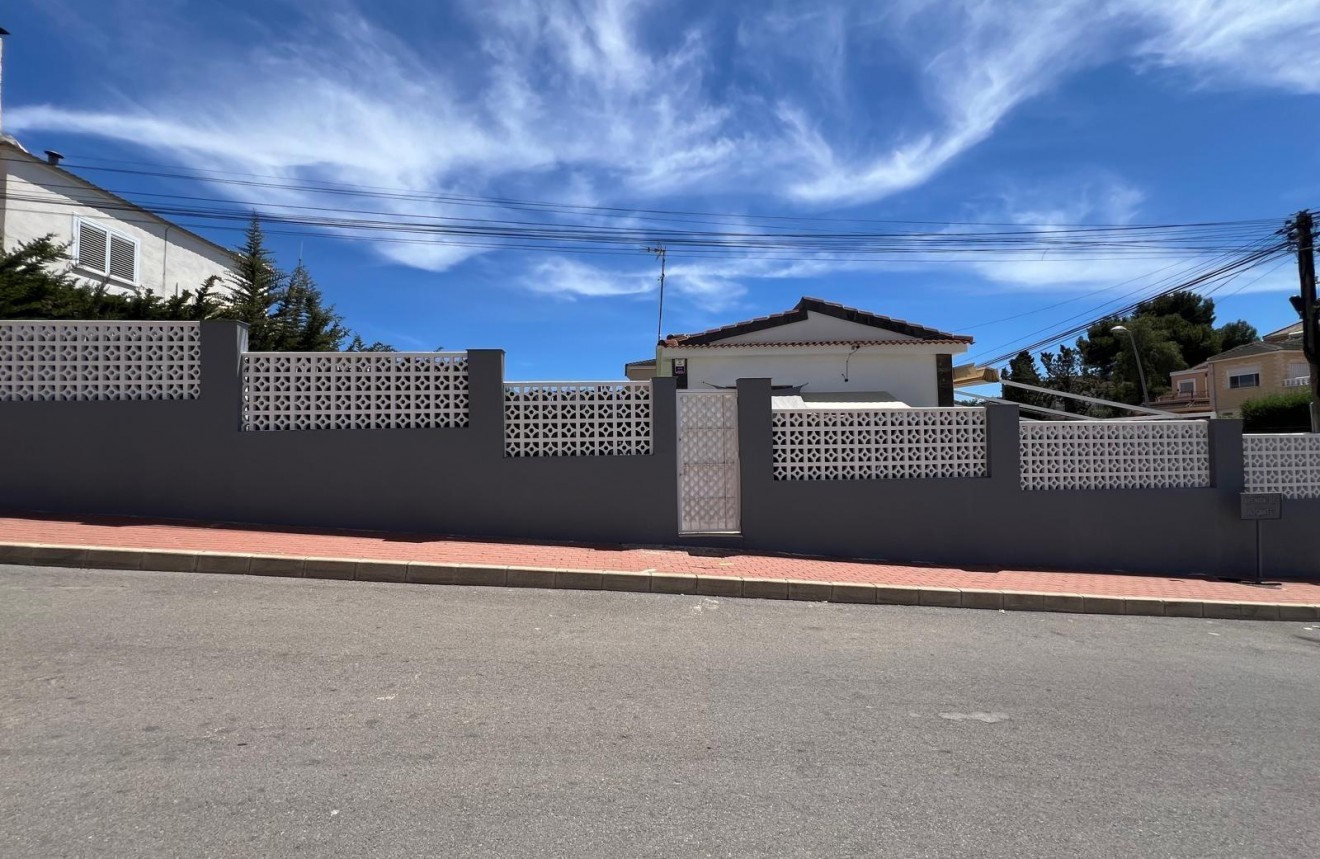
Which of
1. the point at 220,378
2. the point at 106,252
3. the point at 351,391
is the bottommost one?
the point at 351,391

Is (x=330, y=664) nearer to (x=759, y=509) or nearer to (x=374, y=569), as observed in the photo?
(x=374, y=569)

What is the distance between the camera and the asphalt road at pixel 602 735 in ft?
10.1

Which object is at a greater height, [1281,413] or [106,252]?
[106,252]

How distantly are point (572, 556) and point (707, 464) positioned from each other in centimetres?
223

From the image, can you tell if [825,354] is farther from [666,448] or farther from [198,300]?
[198,300]

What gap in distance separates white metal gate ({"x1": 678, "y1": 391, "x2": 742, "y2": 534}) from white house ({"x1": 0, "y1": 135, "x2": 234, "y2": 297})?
42.6 ft

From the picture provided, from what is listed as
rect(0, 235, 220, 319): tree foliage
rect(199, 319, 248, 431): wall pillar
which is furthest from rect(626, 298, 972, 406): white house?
rect(0, 235, 220, 319): tree foliage

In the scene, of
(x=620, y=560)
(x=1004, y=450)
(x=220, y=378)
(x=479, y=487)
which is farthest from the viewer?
(x=1004, y=450)

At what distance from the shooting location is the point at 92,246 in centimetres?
1969

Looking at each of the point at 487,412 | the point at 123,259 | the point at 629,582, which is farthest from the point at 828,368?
the point at 123,259

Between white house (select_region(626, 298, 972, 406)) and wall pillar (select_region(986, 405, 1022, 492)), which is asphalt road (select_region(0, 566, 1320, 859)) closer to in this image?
wall pillar (select_region(986, 405, 1022, 492))

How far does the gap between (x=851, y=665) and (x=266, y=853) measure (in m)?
3.80

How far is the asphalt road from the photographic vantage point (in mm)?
3072

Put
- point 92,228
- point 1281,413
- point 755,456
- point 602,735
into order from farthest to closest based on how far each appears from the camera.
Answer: point 1281,413
point 92,228
point 755,456
point 602,735
